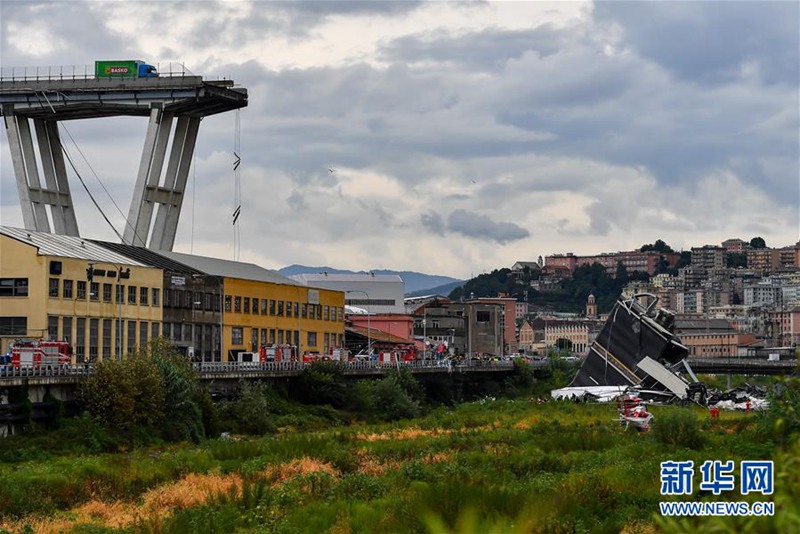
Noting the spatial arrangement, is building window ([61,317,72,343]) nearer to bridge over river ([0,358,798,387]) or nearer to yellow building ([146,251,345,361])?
bridge over river ([0,358,798,387])

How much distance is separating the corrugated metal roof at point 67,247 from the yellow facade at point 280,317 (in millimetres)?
11974

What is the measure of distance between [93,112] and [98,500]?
83.7 m

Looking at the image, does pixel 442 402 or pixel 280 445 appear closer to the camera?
pixel 280 445

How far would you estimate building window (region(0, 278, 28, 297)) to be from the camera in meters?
77.6

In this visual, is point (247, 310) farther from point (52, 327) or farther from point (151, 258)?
point (52, 327)

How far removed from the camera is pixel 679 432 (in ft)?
167

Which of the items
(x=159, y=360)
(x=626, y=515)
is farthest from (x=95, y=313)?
(x=626, y=515)

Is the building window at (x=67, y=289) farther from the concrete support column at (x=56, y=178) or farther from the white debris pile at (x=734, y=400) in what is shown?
the white debris pile at (x=734, y=400)

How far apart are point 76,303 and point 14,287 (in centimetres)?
395

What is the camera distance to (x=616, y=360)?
105312mm

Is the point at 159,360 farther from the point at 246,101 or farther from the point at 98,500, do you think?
the point at 246,101

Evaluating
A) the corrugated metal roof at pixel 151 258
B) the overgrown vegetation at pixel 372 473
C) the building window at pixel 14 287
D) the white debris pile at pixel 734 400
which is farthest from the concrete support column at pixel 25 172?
the white debris pile at pixel 734 400

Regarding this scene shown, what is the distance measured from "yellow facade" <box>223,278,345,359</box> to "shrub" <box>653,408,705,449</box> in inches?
2124

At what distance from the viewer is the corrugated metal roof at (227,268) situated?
340ft
